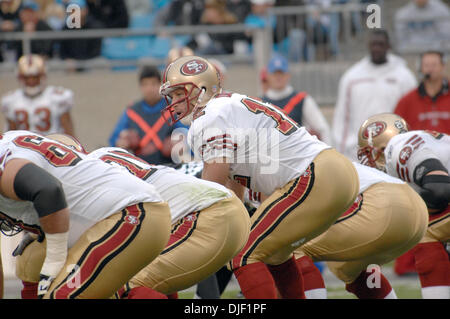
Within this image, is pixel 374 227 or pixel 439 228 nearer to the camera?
pixel 374 227

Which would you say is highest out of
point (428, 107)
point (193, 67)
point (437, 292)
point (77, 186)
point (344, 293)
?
point (193, 67)

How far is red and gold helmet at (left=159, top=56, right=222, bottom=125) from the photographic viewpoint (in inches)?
198

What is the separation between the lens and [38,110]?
9156mm

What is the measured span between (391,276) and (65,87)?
4367 millimetres

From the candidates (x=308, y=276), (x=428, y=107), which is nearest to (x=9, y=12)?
(x=428, y=107)

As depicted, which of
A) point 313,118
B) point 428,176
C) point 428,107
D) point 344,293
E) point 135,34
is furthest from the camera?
point 135,34

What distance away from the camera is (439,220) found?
5664 millimetres

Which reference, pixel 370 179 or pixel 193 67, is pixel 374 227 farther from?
pixel 193 67

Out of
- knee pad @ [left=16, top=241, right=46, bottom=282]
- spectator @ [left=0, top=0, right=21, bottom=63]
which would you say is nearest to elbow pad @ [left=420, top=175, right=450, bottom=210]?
knee pad @ [left=16, top=241, right=46, bottom=282]

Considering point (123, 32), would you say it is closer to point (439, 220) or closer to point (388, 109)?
point (388, 109)

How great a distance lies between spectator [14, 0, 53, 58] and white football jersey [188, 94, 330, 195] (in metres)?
5.85

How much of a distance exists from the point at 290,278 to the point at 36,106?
4690mm

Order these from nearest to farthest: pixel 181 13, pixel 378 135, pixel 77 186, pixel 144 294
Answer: pixel 77 186, pixel 144 294, pixel 378 135, pixel 181 13
